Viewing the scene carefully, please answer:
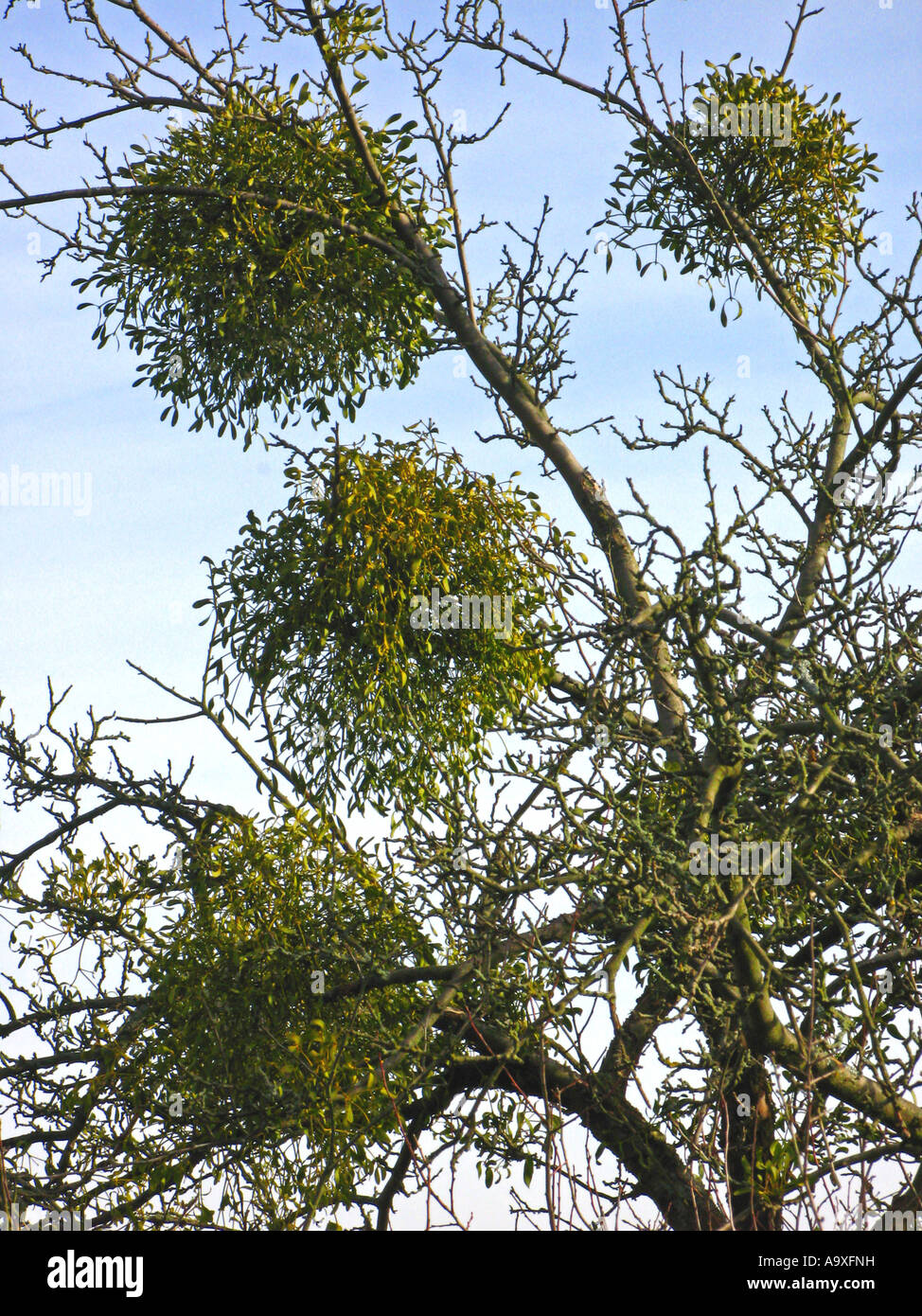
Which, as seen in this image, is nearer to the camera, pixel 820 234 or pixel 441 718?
pixel 441 718

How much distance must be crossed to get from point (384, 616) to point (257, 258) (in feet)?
5.51

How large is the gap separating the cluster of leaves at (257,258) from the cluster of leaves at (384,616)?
2.85 ft

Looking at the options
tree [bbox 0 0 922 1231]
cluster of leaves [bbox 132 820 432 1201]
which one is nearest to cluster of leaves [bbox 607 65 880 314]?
tree [bbox 0 0 922 1231]

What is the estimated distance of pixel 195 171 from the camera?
15.8 ft

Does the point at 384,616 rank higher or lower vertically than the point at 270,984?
higher

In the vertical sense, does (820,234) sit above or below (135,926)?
above

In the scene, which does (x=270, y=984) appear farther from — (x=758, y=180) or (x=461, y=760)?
(x=758, y=180)

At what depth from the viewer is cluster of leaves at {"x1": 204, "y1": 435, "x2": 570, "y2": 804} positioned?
13.8ft

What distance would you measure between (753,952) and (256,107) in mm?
3652

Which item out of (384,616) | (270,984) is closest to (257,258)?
(384,616)

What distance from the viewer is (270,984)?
3572 mm

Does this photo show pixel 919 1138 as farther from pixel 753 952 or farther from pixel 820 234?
pixel 820 234
